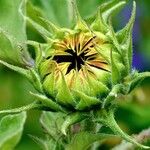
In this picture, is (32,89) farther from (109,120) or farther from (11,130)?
(109,120)

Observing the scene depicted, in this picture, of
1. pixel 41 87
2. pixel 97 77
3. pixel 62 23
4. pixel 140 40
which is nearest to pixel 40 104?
pixel 41 87

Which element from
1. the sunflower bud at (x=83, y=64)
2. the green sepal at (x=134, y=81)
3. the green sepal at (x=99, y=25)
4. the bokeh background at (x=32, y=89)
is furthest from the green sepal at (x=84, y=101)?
the bokeh background at (x=32, y=89)

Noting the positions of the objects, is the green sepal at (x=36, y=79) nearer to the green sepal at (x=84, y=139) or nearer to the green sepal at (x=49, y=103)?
the green sepal at (x=49, y=103)

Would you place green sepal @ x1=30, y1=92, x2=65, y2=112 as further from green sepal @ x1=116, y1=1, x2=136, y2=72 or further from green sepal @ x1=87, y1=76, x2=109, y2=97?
green sepal @ x1=116, y1=1, x2=136, y2=72

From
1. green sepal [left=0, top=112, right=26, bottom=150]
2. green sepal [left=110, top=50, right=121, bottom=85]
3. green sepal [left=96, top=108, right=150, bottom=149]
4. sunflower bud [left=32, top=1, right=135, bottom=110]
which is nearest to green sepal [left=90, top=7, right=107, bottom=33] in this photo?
sunflower bud [left=32, top=1, right=135, bottom=110]

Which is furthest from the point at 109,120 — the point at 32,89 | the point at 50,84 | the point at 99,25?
the point at 32,89
